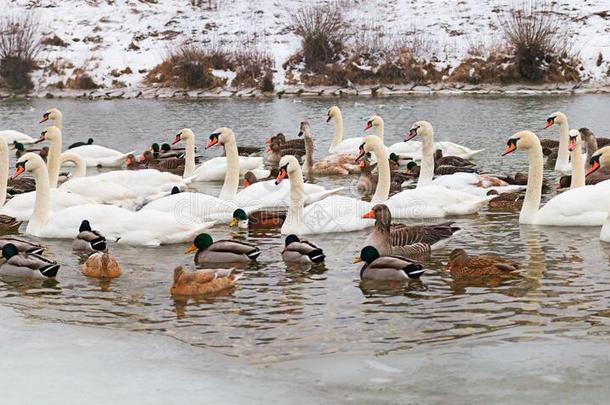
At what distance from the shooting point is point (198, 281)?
30.8ft

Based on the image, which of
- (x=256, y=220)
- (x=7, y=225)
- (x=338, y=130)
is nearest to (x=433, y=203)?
(x=256, y=220)

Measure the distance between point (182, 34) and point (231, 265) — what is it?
1735 inches

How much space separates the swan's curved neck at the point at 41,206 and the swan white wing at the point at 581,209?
6.27 metres

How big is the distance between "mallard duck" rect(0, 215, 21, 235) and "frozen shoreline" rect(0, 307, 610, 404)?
217 inches

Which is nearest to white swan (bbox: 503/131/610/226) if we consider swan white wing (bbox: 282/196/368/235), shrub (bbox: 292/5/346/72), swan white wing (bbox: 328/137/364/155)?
swan white wing (bbox: 282/196/368/235)

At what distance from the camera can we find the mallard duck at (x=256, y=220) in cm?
1307

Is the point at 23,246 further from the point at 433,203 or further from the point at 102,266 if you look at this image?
the point at 433,203

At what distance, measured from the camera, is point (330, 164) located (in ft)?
62.0

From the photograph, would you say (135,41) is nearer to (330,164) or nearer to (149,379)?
(330,164)

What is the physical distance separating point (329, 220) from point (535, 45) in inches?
1327

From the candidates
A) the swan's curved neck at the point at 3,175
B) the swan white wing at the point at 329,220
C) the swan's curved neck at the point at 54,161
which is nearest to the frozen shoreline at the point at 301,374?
the swan white wing at the point at 329,220

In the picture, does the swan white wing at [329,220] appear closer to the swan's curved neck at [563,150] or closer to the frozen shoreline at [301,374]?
the frozen shoreline at [301,374]

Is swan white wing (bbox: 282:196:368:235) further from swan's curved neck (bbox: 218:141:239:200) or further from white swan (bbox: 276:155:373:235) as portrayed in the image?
swan's curved neck (bbox: 218:141:239:200)

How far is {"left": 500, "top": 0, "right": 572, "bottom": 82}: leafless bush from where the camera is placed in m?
43.8
